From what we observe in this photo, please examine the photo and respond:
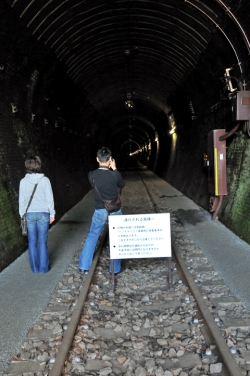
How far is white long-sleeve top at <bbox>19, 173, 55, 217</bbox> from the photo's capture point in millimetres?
5266

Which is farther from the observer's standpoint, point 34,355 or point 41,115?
point 41,115

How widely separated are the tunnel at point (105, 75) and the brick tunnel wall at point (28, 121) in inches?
0.9

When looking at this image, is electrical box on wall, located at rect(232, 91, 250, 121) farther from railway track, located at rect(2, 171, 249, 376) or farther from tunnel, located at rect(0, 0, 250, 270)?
railway track, located at rect(2, 171, 249, 376)

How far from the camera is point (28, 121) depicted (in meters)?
8.33

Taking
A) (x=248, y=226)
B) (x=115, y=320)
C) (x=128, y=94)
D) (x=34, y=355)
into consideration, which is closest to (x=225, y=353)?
(x=115, y=320)

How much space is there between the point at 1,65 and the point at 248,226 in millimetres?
5620

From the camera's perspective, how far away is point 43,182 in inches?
209

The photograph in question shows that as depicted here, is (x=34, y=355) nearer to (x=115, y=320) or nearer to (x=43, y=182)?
(x=115, y=320)

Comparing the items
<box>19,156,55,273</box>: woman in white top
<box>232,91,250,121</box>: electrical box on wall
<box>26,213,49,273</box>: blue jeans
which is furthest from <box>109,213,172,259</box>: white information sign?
<box>232,91,250,121</box>: electrical box on wall

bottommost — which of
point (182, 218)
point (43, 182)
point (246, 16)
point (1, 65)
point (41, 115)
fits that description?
point (182, 218)

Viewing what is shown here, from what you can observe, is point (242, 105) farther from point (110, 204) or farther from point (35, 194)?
point (35, 194)

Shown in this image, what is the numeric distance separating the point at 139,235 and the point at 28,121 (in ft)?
15.8

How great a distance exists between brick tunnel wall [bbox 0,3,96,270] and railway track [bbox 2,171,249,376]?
1.90 metres

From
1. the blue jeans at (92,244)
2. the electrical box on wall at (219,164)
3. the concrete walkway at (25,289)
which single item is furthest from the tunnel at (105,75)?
the blue jeans at (92,244)
